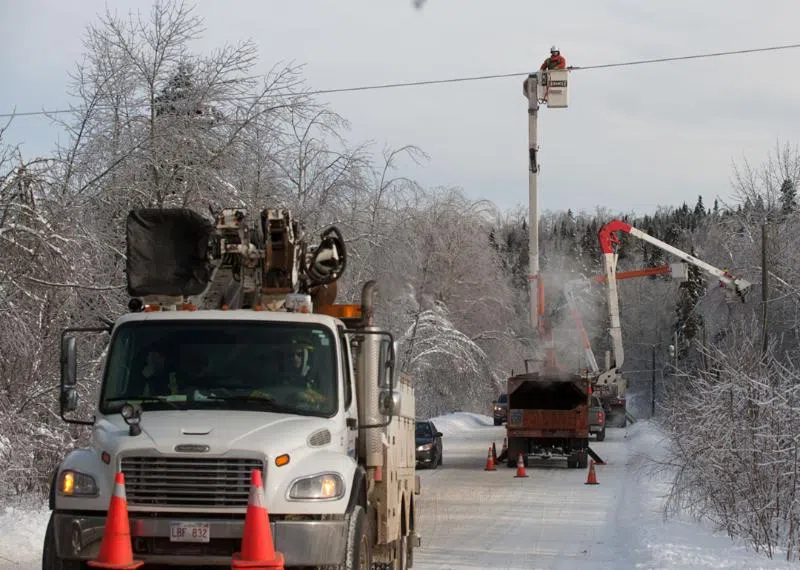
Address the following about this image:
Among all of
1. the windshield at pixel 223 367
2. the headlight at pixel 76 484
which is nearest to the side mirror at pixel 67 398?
the windshield at pixel 223 367

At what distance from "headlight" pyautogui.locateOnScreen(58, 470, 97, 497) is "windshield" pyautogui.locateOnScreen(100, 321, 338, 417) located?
71cm

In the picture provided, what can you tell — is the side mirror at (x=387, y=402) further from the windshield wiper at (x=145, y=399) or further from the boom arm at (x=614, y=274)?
the boom arm at (x=614, y=274)

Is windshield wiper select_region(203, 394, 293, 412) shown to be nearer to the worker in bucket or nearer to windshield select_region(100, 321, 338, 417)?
windshield select_region(100, 321, 338, 417)

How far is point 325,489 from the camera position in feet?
29.6

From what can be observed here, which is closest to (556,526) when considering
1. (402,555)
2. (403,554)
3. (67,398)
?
(403,554)

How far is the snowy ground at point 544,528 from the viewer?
14.1 meters

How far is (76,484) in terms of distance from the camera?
9.09 metres

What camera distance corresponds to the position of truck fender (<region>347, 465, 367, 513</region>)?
9.34 m

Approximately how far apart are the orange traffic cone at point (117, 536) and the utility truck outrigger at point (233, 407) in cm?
25

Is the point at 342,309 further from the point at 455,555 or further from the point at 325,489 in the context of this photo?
the point at 455,555

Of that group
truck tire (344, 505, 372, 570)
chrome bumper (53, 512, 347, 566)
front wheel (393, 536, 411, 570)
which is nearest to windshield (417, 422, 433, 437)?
front wheel (393, 536, 411, 570)

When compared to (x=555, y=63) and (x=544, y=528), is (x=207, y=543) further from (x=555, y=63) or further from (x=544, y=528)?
(x=555, y=63)

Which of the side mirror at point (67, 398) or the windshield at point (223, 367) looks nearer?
the windshield at point (223, 367)

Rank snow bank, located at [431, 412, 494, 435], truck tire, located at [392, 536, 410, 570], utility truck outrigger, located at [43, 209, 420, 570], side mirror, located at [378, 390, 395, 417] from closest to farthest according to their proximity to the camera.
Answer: utility truck outrigger, located at [43, 209, 420, 570]
side mirror, located at [378, 390, 395, 417]
truck tire, located at [392, 536, 410, 570]
snow bank, located at [431, 412, 494, 435]
